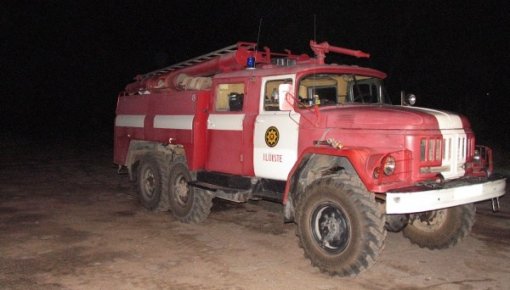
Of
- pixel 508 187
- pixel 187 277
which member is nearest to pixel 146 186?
pixel 187 277

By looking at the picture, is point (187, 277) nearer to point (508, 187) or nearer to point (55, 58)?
point (508, 187)

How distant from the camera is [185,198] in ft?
28.9

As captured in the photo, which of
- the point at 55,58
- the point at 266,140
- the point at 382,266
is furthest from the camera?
the point at 55,58

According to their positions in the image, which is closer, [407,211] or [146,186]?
[407,211]

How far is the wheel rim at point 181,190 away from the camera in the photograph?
8806 millimetres

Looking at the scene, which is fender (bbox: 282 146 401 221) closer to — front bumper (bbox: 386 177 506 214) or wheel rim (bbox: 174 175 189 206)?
front bumper (bbox: 386 177 506 214)

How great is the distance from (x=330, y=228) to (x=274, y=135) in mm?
1589

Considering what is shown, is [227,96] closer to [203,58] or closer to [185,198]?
[203,58]

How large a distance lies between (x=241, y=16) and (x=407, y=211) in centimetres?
2750

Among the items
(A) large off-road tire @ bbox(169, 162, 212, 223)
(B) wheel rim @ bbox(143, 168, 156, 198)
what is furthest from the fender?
(B) wheel rim @ bbox(143, 168, 156, 198)

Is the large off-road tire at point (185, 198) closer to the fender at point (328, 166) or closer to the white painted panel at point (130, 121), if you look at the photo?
the white painted panel at point (130, 121)

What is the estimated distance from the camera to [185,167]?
28.4 ft

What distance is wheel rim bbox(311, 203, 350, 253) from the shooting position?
583 centimetres

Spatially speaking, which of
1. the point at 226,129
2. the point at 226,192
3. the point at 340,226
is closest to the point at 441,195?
the point at 340,226
